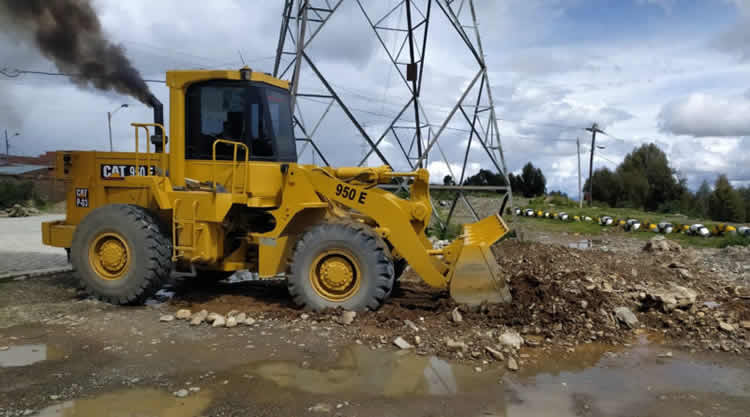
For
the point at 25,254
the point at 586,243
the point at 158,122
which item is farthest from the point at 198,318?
the point at 586,243

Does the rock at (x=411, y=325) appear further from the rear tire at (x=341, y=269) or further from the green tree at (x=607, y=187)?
the green tree at (x=607, y=187)

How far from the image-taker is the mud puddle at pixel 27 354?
17.2ft

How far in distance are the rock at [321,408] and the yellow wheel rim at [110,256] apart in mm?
3721

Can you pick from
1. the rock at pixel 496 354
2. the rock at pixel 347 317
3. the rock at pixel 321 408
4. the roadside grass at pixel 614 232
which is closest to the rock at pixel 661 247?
the roadside grass at pixel 614 232

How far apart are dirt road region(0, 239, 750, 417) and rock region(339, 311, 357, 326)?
6 cm

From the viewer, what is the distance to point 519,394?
476cm

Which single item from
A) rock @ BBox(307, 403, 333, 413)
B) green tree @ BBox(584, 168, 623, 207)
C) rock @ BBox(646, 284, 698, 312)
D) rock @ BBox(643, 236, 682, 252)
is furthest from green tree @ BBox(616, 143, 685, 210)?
rock @ BBox(307, 403, 333, 413)

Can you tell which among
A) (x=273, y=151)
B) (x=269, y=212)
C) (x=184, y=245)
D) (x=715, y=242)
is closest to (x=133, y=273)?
(x=184, y=245)

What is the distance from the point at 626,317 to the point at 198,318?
4957 millimetres

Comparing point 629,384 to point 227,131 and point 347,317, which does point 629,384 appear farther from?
point 227,131

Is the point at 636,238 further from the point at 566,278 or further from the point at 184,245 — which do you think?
the point at 184,245

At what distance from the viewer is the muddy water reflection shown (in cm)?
480

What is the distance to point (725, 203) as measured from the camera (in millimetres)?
37656

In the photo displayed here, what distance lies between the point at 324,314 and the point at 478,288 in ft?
6.04
